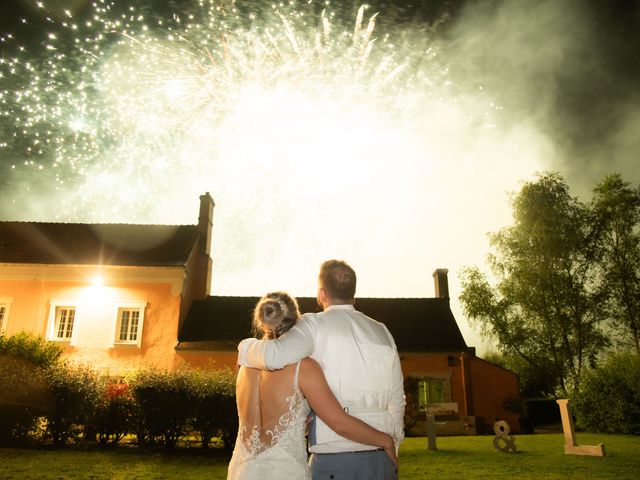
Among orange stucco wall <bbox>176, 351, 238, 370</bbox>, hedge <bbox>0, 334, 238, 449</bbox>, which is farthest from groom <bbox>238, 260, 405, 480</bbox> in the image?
orange stucco wall <bbox>176, 351, 238, 370</bbox>

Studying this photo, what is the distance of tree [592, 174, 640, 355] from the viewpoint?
2497 cm

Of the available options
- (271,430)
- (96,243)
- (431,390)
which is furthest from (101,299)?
(271,430)

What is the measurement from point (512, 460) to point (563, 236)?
61.4ft

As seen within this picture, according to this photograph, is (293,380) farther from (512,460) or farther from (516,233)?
(516,233)

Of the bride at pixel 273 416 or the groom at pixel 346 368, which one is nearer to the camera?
the groom at pixel 346 368

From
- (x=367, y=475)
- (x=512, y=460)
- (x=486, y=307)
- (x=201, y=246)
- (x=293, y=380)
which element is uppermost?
(x=201, y=246)

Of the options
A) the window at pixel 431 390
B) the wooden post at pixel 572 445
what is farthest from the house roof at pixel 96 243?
the wooden post at pixel 572 445

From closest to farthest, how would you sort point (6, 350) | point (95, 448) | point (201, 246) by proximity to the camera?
point (95, 448), point (6, 350), point (201, 246)

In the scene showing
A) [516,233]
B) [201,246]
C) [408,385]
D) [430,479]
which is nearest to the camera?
[430,479]

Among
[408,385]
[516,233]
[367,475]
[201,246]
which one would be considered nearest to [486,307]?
[516,233]

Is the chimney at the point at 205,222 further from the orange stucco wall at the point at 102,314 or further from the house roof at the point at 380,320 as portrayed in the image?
the orange stucco wall at the point at 102,314

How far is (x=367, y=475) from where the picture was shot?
2674 mm

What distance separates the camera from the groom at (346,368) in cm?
267

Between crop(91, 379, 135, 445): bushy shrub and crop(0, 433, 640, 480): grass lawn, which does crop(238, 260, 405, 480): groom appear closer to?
crop(0, 433, 640, 480): grass lawn
